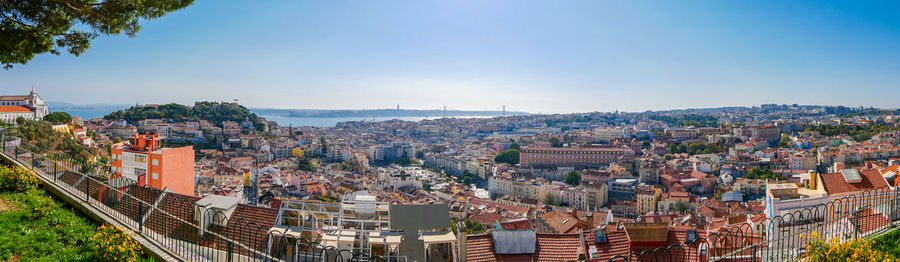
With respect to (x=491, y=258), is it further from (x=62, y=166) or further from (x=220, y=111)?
(x=220, y=111)

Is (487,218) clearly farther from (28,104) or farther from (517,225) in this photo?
(28,104)

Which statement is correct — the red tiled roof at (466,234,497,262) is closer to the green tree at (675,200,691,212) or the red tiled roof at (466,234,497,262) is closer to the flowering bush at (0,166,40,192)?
the flowering bush at (0,166,40,192)

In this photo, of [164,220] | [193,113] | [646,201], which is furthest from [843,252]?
[193,113]

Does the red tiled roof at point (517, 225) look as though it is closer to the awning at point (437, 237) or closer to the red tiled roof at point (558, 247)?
the red tiled roof at point (558, 247)

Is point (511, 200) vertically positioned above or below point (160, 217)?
below

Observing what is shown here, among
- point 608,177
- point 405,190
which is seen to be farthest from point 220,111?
point 608,177

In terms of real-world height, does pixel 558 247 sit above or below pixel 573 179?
above

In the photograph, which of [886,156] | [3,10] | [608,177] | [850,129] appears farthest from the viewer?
[850,129]
